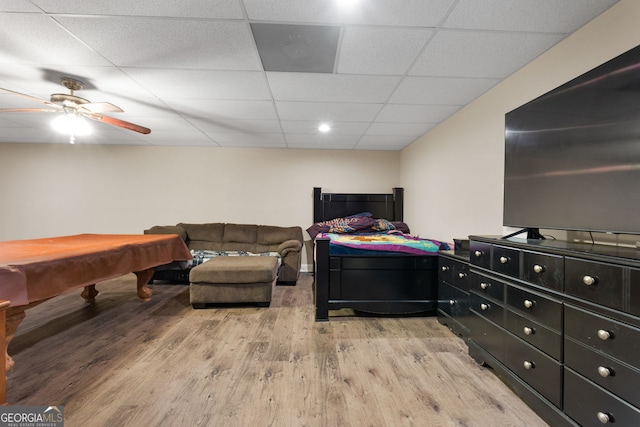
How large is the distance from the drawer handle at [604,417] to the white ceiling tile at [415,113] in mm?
2646

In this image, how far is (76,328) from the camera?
2.43m

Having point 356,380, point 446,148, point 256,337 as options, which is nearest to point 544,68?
point 446,148

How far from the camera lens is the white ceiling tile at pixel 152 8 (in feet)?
4.92

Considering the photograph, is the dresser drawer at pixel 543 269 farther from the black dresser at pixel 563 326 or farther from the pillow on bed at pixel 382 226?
the pillow on bed at pixel 382 226

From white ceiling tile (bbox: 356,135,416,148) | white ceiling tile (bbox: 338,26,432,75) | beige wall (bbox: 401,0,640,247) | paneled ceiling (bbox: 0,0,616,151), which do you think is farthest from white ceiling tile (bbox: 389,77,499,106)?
white ceiling tile (bbox: 356,135,416,148)

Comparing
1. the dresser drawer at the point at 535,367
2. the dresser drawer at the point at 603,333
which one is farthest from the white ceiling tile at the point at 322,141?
the dresser drawer at the point at 603,333

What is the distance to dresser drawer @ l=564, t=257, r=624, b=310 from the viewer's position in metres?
1.06

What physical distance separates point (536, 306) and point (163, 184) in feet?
17.1

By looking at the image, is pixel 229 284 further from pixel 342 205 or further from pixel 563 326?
pixel 563 326

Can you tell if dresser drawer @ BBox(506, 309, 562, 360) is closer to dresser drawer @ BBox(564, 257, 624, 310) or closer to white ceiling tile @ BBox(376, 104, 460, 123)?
dresser drawer @ BBox(564, 257, 624, 310)

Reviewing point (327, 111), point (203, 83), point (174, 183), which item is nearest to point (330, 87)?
point (327, 111)

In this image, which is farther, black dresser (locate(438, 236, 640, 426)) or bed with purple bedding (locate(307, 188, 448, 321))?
bed with purple bedding (locate(307, 188, 448, 321))

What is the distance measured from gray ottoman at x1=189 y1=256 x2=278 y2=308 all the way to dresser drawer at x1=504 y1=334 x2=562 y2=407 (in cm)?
221

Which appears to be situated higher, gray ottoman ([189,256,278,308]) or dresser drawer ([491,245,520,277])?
dresser drawer ([491,245,520,277])
